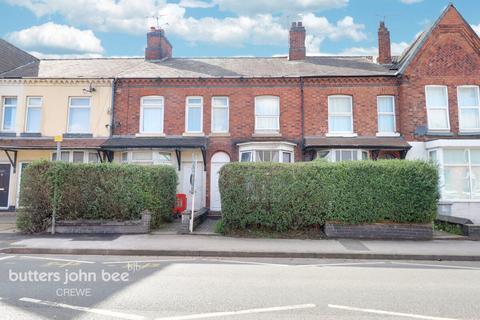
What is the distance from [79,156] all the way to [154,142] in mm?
4290

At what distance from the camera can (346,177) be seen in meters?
11.1

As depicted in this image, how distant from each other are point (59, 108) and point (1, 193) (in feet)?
16.9

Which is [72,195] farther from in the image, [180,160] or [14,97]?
[14,97]

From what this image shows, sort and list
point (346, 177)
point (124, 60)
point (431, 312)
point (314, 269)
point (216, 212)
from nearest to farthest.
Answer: point (431, 312) → point (314, 269) → point (346, 177) → point (216, 212) → point (124, 60)

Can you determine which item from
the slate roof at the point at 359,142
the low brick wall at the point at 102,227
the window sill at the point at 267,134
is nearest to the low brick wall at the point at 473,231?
the slate roof at the point at 359,142

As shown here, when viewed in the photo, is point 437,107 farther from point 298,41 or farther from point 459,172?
point 298,41

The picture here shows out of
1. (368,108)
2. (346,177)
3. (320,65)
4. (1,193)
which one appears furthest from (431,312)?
(1,193)

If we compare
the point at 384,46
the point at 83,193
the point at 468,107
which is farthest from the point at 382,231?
the point at 384,46

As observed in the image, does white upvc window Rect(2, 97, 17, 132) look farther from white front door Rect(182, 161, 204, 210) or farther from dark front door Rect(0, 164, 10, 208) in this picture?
white front door Rect(182, 161, 204, 210)

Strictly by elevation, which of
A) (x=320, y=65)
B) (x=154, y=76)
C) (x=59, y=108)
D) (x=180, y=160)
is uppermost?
(x=320, y=65)

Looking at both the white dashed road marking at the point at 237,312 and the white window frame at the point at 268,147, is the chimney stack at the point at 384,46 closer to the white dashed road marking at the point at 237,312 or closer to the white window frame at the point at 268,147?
the white window frame at the point at 268,147

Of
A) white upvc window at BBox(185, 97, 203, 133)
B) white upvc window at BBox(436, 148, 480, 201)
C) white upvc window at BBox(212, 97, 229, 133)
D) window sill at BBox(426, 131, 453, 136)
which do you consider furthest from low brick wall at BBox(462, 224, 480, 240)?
white upvc window at BBox(185, 97, 203, 133)

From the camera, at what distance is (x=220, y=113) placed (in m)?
17.1

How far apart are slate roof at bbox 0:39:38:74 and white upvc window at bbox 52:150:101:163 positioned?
6.74 meters
